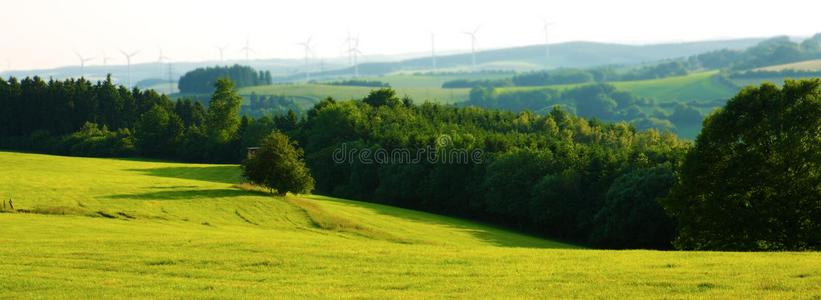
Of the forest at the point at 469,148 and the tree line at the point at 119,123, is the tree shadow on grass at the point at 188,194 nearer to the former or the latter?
the forest at the point at 469,148

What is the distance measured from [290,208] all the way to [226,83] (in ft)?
347

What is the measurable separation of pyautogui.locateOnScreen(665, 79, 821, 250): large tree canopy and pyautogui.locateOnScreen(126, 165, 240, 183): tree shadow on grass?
6738 centimetres

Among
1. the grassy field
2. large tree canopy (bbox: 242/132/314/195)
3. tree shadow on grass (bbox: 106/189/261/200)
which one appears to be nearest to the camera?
the grassy field

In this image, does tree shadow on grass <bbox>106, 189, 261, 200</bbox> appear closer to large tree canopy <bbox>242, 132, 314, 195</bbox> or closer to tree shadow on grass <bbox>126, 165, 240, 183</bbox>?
large tree canopy <bbox>242, 132, 314, 195</bbox>

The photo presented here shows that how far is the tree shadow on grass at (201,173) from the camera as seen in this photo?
11219cm

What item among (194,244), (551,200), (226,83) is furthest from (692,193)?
(226,83)

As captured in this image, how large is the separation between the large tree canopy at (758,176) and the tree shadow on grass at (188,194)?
1407 inches

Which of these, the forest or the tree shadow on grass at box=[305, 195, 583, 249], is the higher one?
the forest

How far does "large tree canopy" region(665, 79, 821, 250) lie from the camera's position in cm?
5091

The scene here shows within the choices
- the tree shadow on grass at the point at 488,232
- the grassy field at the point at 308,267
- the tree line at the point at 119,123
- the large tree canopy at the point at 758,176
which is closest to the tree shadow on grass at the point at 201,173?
the tree line at the point at 119,123

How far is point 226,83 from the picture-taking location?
172250 millimetres

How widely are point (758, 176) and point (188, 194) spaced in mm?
42813

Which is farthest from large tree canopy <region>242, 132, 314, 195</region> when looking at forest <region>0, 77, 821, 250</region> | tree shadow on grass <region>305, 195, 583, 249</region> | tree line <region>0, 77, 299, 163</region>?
tree line <region>0, 77, 299, 163</region>

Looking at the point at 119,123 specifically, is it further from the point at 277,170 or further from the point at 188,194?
the point at 188,194
